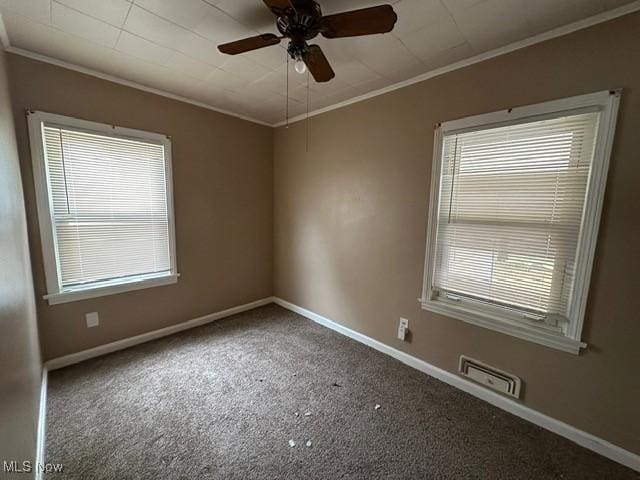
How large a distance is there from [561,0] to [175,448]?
308 cm

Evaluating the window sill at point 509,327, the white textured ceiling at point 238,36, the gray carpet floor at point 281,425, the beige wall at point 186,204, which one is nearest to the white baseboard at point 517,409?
the gray carpet floor at point 281,425

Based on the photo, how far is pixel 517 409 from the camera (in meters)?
1.73

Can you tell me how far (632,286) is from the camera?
1353mm

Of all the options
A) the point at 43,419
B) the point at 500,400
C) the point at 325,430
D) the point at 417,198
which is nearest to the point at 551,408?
the point at 500,400

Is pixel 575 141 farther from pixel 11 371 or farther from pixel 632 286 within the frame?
pixel 11 371

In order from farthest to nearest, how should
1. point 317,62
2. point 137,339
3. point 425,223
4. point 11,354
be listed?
1. point 137,339
2. point 425,223
3. point 317,62
4. point 11,354

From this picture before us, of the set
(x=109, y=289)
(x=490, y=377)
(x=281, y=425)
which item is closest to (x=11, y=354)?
(x=281, y=425)

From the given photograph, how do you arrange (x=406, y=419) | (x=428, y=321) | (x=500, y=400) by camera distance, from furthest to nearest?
(x=428, y=321) → (x=500, y=400) → (x=406, y=419)

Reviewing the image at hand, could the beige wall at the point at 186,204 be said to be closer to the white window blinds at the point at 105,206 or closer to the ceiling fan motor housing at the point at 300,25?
the white window blinds at the point at 105,206

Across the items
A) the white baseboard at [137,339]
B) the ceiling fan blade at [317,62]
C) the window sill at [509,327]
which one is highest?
the ceiling fan blade at [317,62]

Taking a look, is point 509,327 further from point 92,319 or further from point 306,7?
point 92,319

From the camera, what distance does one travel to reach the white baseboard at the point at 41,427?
126 centimetres

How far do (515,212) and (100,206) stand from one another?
3.19m

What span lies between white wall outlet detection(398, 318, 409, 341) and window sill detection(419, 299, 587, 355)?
0.78ft
